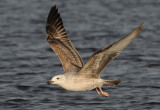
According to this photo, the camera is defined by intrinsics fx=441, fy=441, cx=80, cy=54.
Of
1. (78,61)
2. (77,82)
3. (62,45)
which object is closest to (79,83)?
(77,82)

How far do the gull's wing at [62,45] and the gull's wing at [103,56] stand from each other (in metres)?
0.58

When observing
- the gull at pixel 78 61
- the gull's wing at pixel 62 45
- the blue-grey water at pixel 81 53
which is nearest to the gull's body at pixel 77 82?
the gull at pixel 78 61

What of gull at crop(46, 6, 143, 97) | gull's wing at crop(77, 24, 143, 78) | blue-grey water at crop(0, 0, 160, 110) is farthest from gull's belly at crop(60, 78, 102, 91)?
blue-grey water at crop(0, 0, 160, 110)

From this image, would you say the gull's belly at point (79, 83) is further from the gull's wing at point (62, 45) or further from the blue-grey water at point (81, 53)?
the blue-grey water at point (81, 53)

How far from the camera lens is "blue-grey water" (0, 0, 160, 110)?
10.5m

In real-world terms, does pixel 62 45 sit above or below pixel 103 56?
above

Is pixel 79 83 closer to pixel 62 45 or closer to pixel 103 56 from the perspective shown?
pixel 103 56

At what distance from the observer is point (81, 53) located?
48.5 ft

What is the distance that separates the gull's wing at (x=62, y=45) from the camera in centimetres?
926

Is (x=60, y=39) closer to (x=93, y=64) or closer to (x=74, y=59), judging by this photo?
(x=74, y=59)

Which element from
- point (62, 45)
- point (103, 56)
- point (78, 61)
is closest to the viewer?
point (103, 56)

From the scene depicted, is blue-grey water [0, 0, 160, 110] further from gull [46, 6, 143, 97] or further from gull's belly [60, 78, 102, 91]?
gull's belly [60, 78, 102, 91]

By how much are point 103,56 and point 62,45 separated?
2.00 meters

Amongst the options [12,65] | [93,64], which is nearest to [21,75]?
[12,65]
